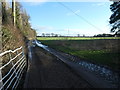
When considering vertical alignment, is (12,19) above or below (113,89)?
above

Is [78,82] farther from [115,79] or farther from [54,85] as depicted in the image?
[115,79]

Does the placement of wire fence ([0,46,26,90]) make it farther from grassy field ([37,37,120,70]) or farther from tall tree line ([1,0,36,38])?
tall tree line ([1,0,36,38])

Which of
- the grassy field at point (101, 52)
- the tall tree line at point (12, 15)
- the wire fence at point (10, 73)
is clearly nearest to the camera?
the wire fence at point (10, 73)

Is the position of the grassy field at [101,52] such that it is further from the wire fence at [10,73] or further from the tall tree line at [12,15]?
the tall tree line at [12,15]

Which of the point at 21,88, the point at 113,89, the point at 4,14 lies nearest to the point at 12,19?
the point at 4,14

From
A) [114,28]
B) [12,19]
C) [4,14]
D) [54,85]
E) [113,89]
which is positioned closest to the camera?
[113,89]

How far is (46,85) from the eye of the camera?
745 centimetres

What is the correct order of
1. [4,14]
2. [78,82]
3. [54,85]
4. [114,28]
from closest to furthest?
[54,85] → [78,82] → [4,14] → [114,28]

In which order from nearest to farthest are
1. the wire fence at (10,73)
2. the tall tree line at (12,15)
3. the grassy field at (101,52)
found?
1. the wire fence at (10,73)
2. the grassy field at (101,52)
3. the tall tree line at (12,15)

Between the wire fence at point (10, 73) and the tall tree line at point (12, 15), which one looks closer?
the wire fence at point (10, 73)

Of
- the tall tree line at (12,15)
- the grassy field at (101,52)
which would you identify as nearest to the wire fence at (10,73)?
the grassy field at (101,52)

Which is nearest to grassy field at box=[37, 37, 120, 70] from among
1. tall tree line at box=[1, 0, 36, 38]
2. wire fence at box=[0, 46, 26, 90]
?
wire fence at box=[0, 46, 26, 90]

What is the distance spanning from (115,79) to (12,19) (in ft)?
49.4

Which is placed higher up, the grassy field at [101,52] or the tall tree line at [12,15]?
the tall tree line at [12,15]
